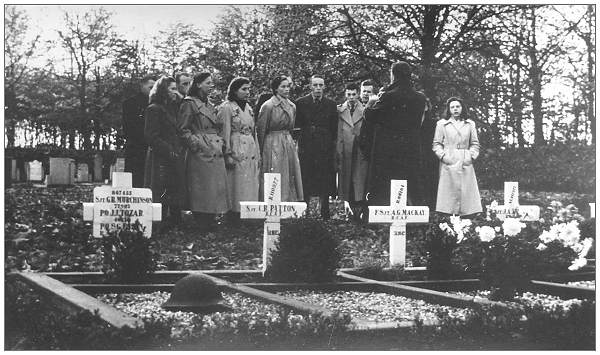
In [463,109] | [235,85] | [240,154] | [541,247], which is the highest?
[235,85]

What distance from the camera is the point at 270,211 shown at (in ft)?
22.8

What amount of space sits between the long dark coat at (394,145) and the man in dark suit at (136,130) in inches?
101

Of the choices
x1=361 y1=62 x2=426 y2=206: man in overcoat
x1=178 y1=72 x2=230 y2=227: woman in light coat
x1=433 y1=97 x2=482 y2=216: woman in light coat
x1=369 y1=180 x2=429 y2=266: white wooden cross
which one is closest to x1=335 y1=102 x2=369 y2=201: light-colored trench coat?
x1=361 y1=62 x2=426 y2=206: man in overcoat

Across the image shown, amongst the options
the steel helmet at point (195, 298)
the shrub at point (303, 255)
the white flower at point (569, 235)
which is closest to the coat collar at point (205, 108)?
the shrub at point (303, 255)

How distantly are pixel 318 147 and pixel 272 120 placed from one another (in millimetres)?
753

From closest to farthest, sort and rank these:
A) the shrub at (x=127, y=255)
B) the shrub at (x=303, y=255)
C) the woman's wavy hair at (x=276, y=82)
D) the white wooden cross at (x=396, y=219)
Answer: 1. the shrub at (x=127, y=255)
2. the shrub at (x=303, y=255)
3. the white wooden cross at (x=396, y=219)
4. the woman's wavy hair at (x=276, y=82)

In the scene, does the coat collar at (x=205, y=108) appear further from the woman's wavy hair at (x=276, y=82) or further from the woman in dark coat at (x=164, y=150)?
the woman's wavy hair at (x=276, y=82)

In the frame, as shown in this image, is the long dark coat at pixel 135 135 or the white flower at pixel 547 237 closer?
the white flower at pixel 547 237

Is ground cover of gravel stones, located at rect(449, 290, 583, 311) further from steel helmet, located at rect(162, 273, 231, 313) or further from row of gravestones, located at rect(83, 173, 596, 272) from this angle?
steel helmet, located at rect(162, 273, 231, 313)

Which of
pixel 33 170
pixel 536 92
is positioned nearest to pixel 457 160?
pixel 536 92

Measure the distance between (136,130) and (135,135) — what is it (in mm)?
60

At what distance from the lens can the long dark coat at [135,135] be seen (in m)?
8.66

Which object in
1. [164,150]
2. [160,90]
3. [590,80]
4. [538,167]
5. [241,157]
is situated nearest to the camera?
[590,80]

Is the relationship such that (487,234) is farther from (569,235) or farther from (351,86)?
(351,86)
